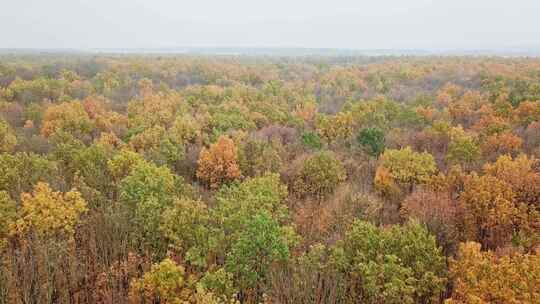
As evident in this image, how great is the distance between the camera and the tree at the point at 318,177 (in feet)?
55.4

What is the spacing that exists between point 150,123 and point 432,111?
18.4 metres

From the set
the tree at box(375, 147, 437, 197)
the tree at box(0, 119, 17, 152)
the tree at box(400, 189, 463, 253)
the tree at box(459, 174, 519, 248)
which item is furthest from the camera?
the tree at box(0, 119, 17, 152)

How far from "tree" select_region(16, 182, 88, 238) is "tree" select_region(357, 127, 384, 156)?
14.0 m

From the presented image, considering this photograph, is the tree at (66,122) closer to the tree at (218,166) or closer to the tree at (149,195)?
the tree at (218,166)

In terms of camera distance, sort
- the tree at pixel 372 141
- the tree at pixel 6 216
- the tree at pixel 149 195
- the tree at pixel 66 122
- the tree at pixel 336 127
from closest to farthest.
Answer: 1. the tree at pixel 6 216
2. the tree at pixel 149 195
3. the tree at pixel 372 141
4. the tree at pixel 66 122
5. the tree at pixel 336 127

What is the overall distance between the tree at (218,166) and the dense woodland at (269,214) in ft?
0.21

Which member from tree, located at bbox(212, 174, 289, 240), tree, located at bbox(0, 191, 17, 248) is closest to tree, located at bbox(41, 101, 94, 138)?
tree, located at bbox(0, 191, 17, 248)

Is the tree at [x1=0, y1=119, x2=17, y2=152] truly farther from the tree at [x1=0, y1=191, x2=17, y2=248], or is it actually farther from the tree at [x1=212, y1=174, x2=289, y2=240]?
the tree at [x1=212, y1=174, x2=289, y2=240]

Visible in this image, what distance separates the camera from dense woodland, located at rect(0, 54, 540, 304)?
9570 millimetres

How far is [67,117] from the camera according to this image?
80.4 feet

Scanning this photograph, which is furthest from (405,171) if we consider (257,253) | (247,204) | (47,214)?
(47,214)

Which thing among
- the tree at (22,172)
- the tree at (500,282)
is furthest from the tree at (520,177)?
the tree at (22,172)

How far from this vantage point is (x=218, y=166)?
17938 millimetres

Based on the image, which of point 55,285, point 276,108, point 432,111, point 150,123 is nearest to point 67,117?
point 150,123
